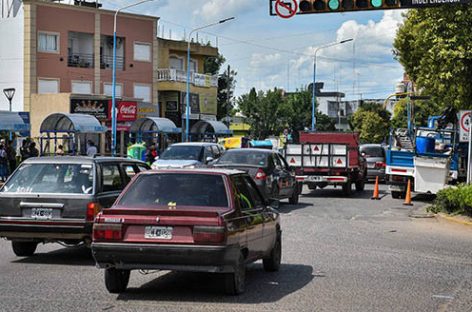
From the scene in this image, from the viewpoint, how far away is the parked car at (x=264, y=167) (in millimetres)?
20391

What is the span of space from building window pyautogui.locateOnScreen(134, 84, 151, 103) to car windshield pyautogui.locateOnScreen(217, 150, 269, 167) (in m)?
35.5

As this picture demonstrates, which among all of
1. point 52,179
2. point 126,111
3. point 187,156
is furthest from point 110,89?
point 52,179

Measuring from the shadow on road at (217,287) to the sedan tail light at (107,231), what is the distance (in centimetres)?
75

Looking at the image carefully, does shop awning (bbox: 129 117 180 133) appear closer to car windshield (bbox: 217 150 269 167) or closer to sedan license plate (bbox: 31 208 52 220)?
car windshield (bbox: 217 150 269 167)

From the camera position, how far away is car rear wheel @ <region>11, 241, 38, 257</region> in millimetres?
12445

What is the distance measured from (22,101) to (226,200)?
4344cm

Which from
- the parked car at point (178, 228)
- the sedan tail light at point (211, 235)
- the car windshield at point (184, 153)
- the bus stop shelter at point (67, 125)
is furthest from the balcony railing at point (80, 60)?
the sedan tail light at point (211, 235)

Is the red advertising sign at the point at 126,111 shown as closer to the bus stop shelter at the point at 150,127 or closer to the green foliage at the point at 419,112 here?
the bus stop shelter at the point at 150,127

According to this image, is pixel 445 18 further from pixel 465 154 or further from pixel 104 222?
pixel 104 222

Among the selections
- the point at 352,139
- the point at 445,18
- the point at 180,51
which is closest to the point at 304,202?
the point at 352,139

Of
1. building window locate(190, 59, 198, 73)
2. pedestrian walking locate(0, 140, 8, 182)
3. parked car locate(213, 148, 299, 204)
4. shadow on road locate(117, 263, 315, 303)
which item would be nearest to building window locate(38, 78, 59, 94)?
building window locate(190, 59, 198, 73)

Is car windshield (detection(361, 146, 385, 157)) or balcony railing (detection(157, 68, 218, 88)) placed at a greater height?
balcony railing (detection(157, 68, 218, 88))

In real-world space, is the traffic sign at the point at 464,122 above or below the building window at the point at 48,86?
below

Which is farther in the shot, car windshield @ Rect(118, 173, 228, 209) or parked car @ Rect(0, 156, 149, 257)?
parked car @ Rect(0, 156, 149, 257)
